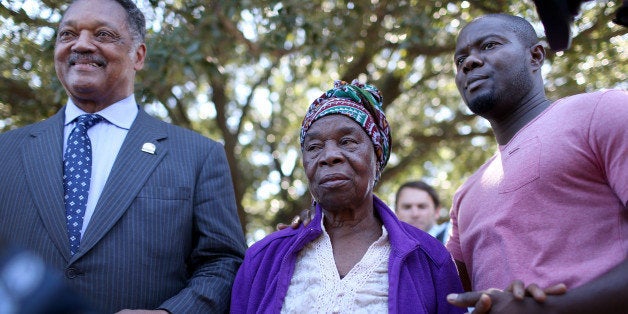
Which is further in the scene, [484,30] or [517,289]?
[484,30]

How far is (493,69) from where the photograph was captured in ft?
11.6

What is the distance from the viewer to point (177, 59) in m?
6.27

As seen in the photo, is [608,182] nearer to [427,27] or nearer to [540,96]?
[540,96]

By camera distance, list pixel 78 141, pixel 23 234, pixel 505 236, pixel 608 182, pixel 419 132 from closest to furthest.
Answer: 1. pixel 608 182
2. pixel 505 236
3. pixel 23 234
4. pixel 78 141
5. pixel 419 132

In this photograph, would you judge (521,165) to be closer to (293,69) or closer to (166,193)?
(166,193)

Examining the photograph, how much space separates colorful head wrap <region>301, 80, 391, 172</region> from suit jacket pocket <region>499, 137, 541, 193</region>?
671mm

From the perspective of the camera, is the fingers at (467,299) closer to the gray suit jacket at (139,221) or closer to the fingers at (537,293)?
the fingers at (537,293)

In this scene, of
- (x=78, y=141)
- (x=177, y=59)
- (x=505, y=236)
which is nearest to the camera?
(x=505, y=236)

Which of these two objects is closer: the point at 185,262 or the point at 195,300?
the point at 195,300

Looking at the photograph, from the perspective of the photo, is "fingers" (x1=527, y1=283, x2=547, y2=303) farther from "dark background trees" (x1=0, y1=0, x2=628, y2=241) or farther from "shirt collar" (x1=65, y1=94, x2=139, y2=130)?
"dark background trees" (x1=0, y1=0, x2=628, y2=241)

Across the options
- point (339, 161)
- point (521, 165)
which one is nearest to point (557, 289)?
point (521, 165)

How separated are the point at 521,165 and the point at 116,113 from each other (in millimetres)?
2018

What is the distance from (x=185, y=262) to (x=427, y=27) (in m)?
4.28

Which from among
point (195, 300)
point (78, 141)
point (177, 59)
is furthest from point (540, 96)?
point (177, 59)
